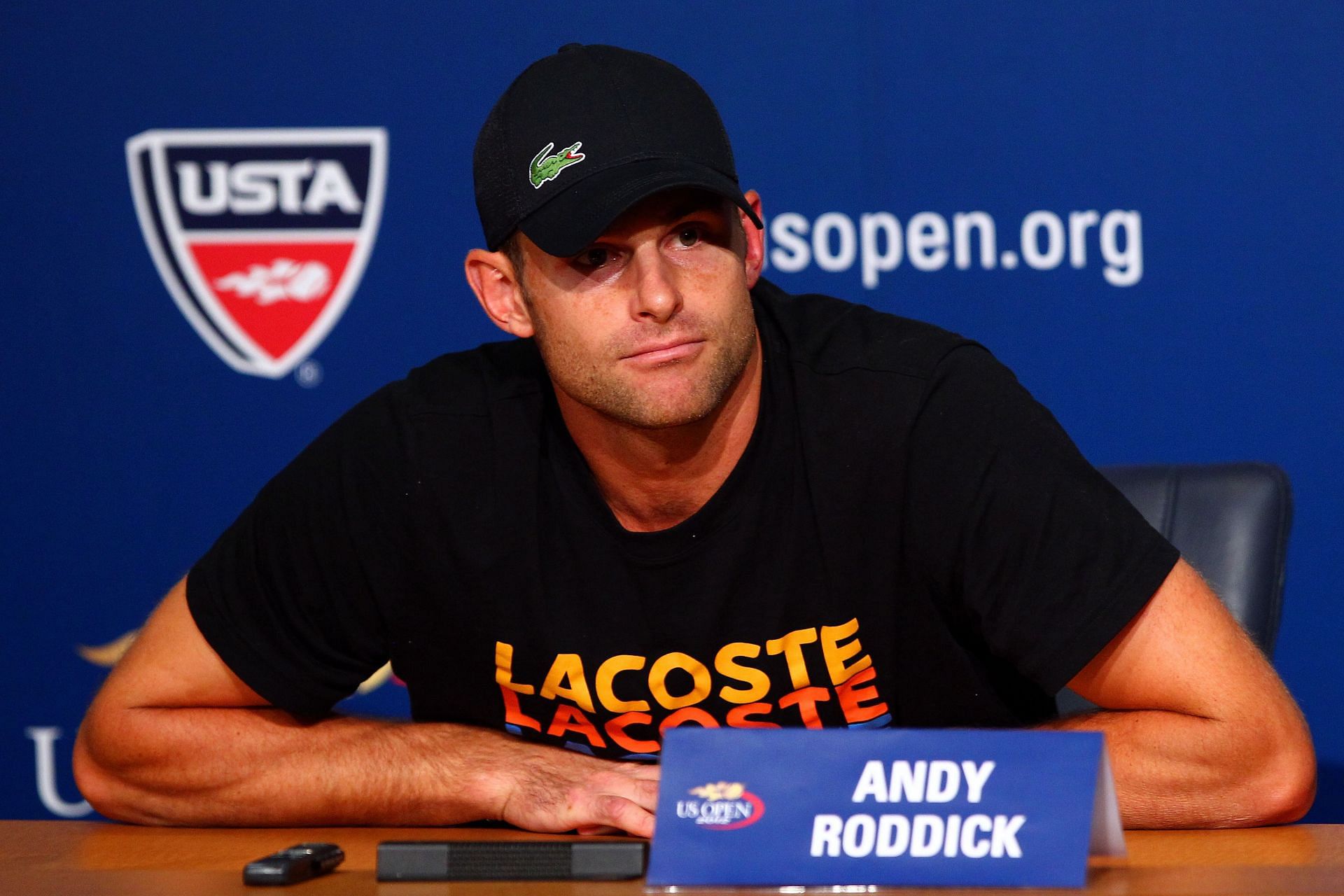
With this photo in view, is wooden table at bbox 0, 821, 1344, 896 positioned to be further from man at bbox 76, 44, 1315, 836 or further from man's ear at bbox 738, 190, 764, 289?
man's ear at bbox 738, 190, 764, 289

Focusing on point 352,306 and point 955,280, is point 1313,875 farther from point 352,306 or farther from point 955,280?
point 352,306

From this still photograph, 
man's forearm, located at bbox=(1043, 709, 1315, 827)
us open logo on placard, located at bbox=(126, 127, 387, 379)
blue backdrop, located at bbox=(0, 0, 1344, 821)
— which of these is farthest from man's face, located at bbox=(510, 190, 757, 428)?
us open logo on placard, located at bbox=(126, 127, 387, 379)

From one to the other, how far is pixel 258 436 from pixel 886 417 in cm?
120

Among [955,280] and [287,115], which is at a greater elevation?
[287,115]

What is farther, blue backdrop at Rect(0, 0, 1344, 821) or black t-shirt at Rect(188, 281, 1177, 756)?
blue backdrop at Rect(0, 0, 1344, 821)

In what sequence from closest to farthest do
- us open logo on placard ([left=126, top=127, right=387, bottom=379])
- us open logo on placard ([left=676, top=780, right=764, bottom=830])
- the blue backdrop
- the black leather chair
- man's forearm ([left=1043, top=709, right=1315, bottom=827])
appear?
us open logo on placard ([left=676, top=780, right=764, bottom=830]) < man's forearm ([left=1043, top=709, right=1315, bottom=827]) < the black leather chair < the blue backdrop < us open logo on placard ([left=126, top=127, right=387, bottom=379])

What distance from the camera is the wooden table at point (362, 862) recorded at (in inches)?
32.3

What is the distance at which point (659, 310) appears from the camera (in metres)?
1.09

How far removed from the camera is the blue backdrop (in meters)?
1.90

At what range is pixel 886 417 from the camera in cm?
114

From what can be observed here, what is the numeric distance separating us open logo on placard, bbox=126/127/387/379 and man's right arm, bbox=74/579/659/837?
866 mm

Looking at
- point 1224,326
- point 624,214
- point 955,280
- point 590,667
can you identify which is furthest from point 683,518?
point 1224,326

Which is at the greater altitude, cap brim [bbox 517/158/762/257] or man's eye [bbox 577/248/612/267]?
cap brim [bbox 517/158/762/257]

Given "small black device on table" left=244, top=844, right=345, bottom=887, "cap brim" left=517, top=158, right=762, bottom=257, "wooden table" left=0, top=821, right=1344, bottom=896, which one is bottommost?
"wooden table" left=0, top=821, right=1344, bottom=896
